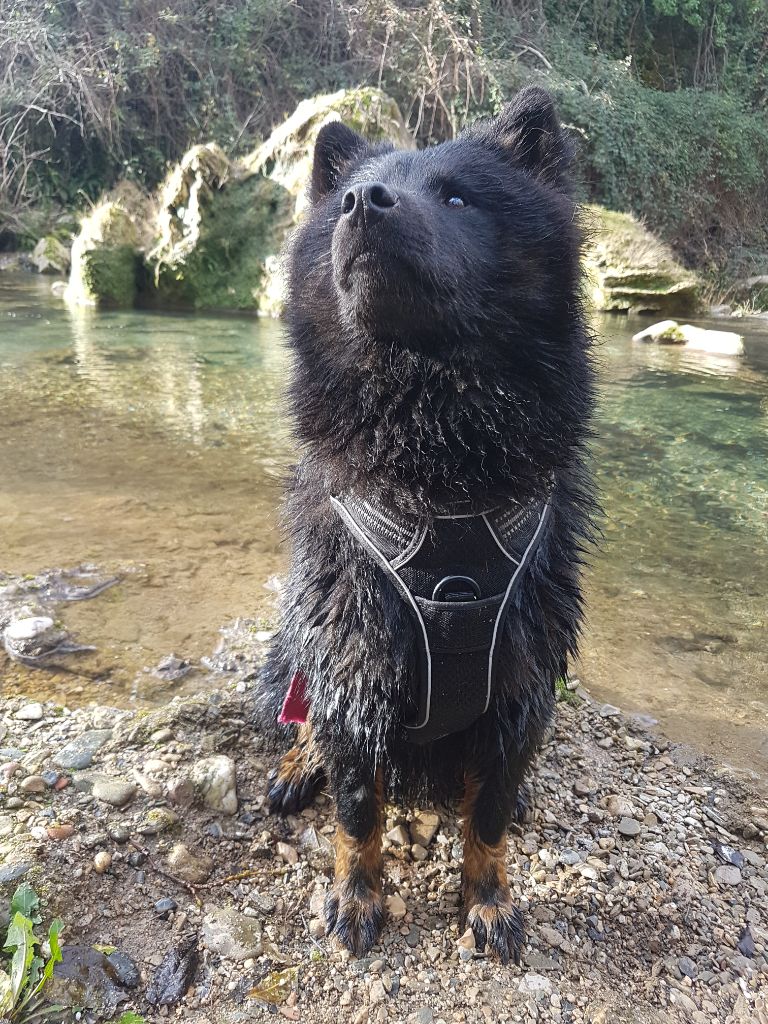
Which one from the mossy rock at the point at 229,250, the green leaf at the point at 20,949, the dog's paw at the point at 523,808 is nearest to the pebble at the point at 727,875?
the dog's paw at the point at 523,808

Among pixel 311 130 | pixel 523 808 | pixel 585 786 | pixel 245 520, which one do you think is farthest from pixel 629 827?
pixel 311 130

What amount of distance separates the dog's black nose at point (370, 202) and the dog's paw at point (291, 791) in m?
1.55

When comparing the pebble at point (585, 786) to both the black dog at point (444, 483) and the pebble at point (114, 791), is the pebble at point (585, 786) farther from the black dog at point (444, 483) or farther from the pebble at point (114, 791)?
the pebble at point (114, 791)

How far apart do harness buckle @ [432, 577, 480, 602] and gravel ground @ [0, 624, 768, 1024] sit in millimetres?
933

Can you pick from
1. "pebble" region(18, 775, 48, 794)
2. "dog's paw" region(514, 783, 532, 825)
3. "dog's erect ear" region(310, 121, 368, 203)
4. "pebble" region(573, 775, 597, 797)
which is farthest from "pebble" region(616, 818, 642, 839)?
"dog's erect ear" region(310, 121, 368, 203)

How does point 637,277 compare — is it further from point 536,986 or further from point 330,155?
point 536,986

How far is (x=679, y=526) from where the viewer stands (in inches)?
177

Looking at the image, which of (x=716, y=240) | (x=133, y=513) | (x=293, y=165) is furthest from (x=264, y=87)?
(x=133, y=513)

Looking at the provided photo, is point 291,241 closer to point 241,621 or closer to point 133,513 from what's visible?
point 241,621

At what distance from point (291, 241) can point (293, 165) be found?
1231 cm

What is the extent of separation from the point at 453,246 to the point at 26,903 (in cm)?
178

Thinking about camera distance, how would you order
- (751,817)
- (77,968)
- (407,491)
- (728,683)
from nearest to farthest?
(77,968) → (407,491) → (751,817) → (728,683)

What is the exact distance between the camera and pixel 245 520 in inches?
167

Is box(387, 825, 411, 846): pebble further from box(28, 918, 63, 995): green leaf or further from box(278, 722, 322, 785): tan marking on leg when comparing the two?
box(28, 918, 63, 995): green leaf
